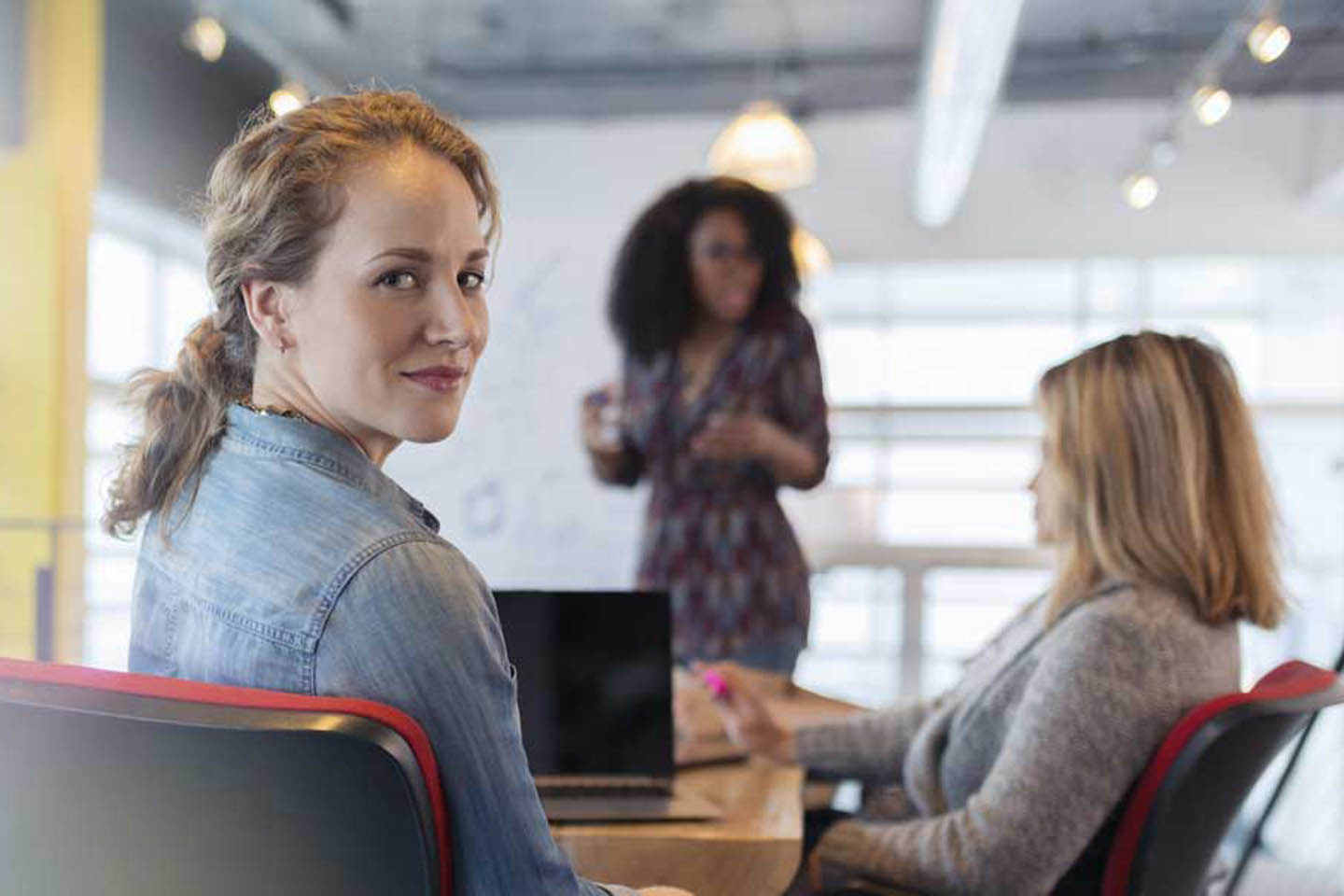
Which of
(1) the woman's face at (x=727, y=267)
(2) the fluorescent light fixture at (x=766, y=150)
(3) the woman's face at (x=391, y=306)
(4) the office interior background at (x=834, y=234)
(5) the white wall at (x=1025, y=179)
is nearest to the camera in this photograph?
(3) the woman's face at (x=391, y=306)

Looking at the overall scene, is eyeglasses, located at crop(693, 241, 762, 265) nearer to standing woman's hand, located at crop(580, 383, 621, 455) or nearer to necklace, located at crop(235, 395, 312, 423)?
standing woman's hand, located at crop(580, 383, 621, 455)

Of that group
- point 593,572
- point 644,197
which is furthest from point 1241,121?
point 593,572

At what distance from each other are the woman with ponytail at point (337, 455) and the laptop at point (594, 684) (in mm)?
452

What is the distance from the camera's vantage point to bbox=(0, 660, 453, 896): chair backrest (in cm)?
65

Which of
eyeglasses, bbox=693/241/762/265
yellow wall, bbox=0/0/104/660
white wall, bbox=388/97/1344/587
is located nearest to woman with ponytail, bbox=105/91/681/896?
eyeglasses, bbox=693/241/762/265

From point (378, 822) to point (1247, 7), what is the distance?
5.47m

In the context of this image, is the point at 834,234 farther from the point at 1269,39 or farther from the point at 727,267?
the point at 727,267

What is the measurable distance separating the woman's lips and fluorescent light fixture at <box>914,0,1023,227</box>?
341 cm

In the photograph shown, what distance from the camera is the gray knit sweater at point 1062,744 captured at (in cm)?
126

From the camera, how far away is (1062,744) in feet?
4.16

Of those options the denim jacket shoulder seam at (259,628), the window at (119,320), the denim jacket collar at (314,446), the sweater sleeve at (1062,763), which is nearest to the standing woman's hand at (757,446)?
the sweater sleeve at (1062,763)

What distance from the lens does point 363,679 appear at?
73 centimetres

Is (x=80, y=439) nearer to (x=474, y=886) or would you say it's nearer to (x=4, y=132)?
(x=4, y=132)

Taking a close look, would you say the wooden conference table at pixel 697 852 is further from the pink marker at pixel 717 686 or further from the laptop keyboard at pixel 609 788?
the pink marker at pixel 717 686
